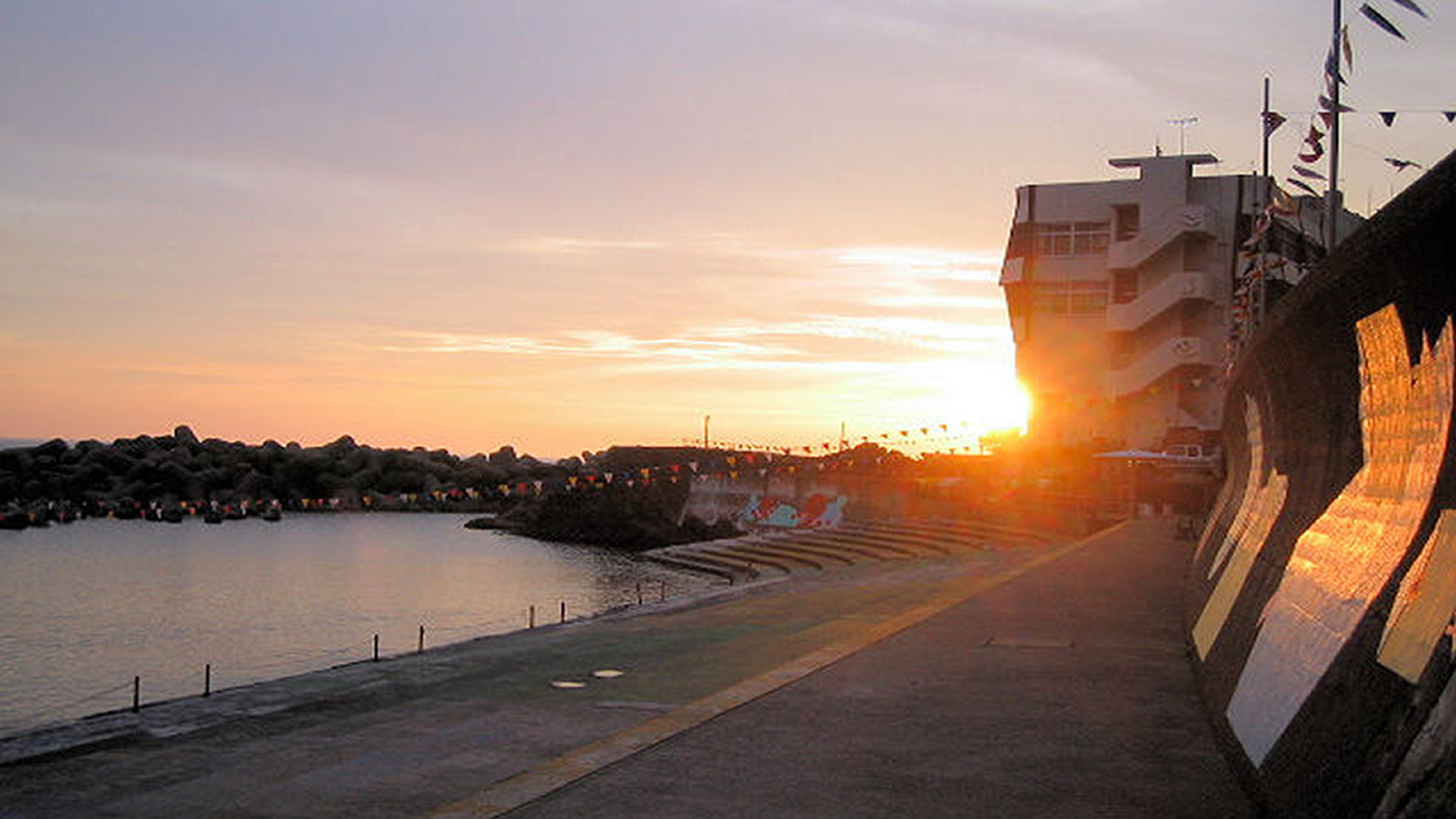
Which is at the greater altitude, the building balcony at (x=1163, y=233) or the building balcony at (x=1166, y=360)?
the building balcony at (x=1163, y=233)

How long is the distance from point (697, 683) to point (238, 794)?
20.6ft

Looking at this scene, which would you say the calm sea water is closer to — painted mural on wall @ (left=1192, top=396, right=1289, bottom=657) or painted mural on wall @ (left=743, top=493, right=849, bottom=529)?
painted mural on wall @ (left=743, top=493, right=849, bottom=529)

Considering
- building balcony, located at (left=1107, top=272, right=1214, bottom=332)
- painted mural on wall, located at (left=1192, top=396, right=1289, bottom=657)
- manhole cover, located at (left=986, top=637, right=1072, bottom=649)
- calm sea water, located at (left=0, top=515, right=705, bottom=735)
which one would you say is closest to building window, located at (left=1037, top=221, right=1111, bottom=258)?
building balcony, located at (left=1107, top=272, right=1214, bottom=332)

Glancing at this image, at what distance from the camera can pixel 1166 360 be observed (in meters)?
62.9

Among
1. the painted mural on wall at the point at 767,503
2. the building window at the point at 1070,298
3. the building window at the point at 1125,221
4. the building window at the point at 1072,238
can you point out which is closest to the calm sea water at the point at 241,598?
the painted mural on wall at the point at 767,503

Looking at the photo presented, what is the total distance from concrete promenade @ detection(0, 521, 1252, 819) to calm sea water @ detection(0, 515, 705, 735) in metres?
16.3

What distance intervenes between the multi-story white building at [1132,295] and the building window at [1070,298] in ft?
0.16

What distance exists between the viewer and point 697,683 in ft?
53.7

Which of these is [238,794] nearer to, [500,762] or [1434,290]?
[500,762]

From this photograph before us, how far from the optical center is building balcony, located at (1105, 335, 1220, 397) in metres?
62.3

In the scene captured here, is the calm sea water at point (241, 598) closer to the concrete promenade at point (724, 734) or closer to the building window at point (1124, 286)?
the concrete promenade at point (724, 734)

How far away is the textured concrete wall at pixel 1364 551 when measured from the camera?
581 centimetres

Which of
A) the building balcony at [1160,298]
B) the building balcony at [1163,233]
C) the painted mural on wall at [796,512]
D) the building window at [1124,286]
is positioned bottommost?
the painted mural on wall at [796,512]

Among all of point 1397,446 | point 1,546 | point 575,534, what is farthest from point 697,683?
point 1,546
